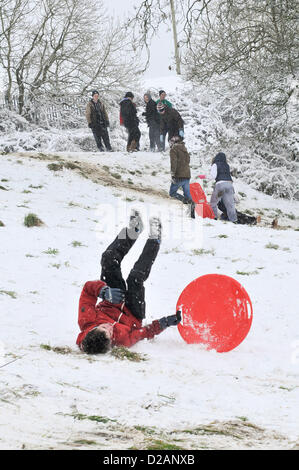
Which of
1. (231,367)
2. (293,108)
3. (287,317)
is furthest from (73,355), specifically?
(293,108)

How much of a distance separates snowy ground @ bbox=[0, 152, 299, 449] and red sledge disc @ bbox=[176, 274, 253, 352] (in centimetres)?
11

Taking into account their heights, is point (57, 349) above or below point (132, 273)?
below

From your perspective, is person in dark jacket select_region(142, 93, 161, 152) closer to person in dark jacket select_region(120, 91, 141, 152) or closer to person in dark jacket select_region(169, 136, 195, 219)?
person in dark jacket select_region(120, 91, 141, 152)

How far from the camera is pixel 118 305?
4168 millimetres

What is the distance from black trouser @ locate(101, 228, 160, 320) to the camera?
4.17 meters

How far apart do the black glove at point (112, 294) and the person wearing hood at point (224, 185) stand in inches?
234

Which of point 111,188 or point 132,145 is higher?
point 132,145

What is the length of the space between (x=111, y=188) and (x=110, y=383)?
868cm

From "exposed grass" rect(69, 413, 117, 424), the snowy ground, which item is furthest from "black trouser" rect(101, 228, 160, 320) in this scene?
"exposed grass" rect(69, 413, 117, 424)

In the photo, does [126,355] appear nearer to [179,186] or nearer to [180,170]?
[180,170]

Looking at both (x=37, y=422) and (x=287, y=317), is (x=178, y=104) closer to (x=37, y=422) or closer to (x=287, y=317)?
(x=287, y=317)

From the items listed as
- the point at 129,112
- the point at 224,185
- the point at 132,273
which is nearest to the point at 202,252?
the point at 224,185

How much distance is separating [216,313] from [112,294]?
2.73ft
